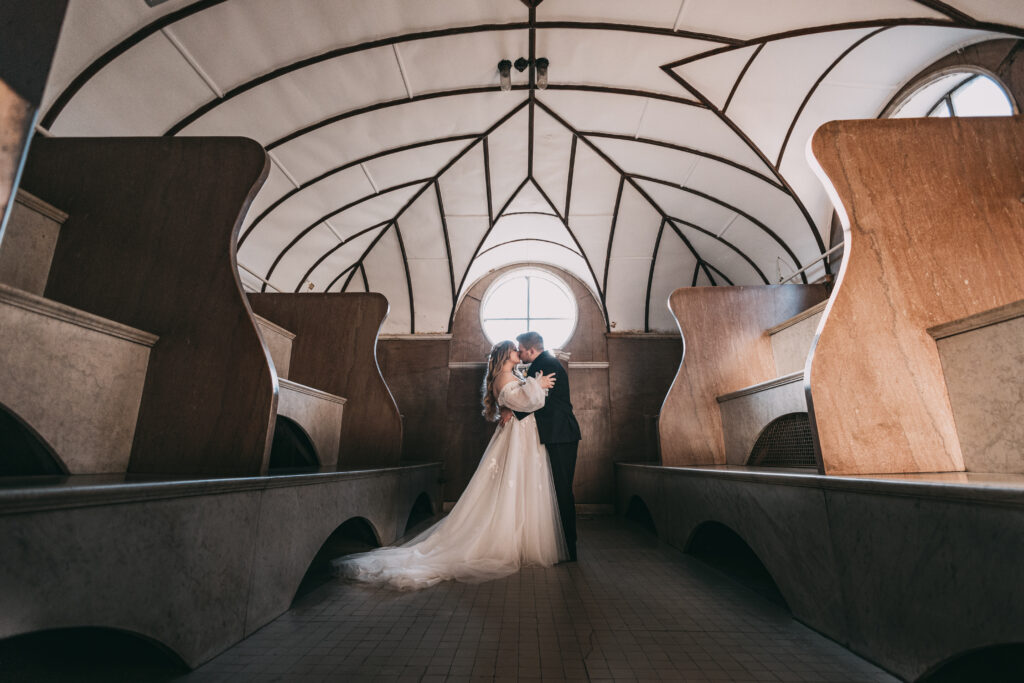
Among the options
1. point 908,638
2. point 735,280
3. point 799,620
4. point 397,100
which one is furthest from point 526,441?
point 735,280

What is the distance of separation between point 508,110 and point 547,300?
4.08m

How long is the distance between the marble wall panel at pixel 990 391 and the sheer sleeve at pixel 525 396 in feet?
7.62

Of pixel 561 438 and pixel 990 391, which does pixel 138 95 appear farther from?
pixel 990 391

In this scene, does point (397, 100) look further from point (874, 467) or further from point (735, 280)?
point (735, 280)

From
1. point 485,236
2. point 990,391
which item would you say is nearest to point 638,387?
point 485,236

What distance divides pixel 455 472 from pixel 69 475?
610 cm

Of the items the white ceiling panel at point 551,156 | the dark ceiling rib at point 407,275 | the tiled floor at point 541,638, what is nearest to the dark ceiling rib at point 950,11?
the white ceiling panel at point 551,156

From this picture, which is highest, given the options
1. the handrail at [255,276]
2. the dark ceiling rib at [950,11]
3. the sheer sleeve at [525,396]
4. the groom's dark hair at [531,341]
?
the dark ceiling rib at [950,11]

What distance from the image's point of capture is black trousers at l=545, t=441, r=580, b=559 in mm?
3221

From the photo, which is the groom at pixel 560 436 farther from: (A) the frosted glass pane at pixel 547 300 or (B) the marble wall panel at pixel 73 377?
(A) the frosted glass pane at pixel 547 300

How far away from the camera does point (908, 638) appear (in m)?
1.34

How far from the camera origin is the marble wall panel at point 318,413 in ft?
10.9

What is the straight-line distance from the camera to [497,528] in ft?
10.3

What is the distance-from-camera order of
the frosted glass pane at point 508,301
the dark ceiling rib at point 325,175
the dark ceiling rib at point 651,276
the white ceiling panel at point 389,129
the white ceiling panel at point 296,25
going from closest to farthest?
the white ceiling panel at point 296,25 → the white ceiling panel at point 389,129 → the dark ceiling rib at point 325,175 → the dark ceiling rib at point 651,276 → the frosted glass pane at point 508,301
